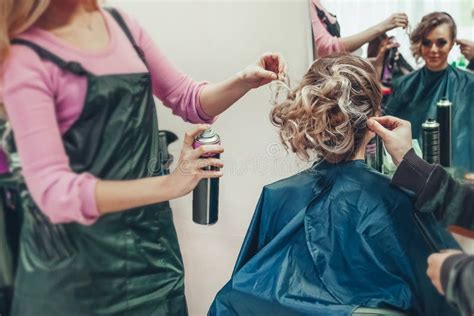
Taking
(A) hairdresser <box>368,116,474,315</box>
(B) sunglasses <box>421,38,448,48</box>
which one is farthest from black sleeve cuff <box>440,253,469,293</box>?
(B) sunglasses <box>421,38,448,48</box>

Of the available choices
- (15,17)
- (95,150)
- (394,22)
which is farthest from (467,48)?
(15,17)

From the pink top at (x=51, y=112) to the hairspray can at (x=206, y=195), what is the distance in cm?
27

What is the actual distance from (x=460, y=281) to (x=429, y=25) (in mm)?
776

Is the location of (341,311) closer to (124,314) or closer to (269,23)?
(124,314)

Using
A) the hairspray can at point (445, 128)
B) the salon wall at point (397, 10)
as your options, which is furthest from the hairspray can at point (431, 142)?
the salon wall at point (397, 10)

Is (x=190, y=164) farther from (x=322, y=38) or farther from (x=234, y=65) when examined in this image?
(x=322, y=38)

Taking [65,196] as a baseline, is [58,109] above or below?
above

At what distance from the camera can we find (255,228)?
6.00 ft

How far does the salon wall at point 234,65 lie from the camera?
1702mm

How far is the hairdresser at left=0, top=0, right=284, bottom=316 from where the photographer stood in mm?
1458

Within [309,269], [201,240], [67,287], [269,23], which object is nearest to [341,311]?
[309,269]

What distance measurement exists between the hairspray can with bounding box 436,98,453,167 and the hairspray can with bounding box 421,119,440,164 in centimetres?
2

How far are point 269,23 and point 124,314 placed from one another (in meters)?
0.96

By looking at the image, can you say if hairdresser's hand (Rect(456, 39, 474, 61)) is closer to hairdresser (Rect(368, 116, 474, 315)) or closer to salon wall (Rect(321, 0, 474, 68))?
salon wall (Rect(321, 0, 474, 68))
